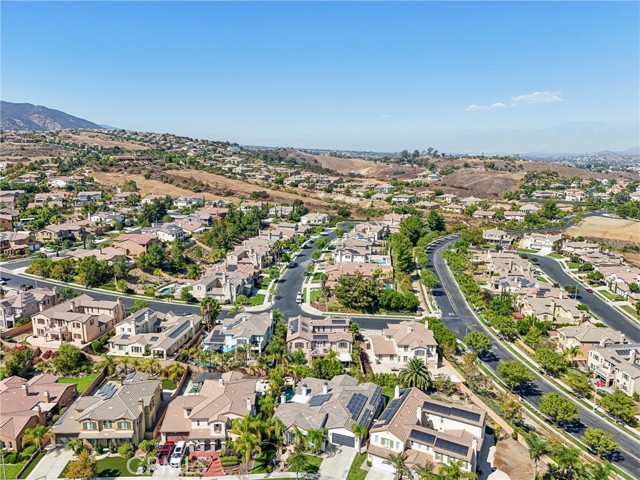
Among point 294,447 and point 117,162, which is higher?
point 117,162

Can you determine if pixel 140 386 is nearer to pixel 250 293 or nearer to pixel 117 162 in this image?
pixel 250 293

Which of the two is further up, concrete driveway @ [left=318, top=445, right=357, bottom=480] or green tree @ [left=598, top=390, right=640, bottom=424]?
green tree @ [left=598, top=390, right=640, bottom=424]

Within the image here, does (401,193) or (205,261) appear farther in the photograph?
(401,193)

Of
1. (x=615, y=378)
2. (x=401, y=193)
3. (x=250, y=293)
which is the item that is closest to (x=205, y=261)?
(x=250, y=293)

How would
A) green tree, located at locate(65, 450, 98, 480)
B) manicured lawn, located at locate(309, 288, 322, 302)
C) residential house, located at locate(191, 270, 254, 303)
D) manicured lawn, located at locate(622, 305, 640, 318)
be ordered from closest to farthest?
green tree, located at locate(65, 450, 98, 480) < manicured lawn, located at locate(622, 305, 640, 318) < residential house, located at locate(191, 270, 254, 303) < manicured lawn, located at locate(309, 288, 322, 302)

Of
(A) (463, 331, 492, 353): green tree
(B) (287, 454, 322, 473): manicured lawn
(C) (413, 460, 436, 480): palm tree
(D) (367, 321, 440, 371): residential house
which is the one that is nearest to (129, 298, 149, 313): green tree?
(D) (367, 321, 440, 371): residential house

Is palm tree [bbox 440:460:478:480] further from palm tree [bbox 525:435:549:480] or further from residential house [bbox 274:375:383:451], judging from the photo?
residential house [bbox 274:375:383:451]

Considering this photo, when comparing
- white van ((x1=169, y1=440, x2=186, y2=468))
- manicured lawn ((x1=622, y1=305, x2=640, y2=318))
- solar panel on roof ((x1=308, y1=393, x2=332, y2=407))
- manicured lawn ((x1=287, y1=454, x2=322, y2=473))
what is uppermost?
solar panel on roof ((x1=308, y1=393, x2=332, y2=407))

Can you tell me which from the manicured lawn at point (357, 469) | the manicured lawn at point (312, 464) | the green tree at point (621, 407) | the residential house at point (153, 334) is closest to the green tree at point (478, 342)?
the green tree at point (621, 407)
